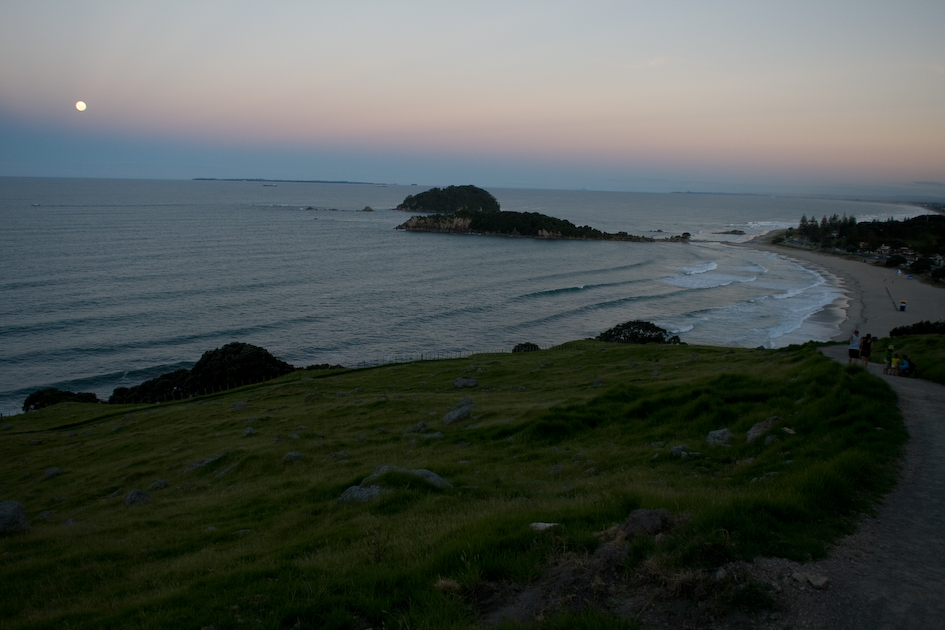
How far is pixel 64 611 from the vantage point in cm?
870

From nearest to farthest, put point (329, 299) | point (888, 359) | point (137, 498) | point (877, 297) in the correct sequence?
point (137, 498), point (888, 359), point (329, 299), point (877, 297)

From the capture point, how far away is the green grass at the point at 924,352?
2094cm

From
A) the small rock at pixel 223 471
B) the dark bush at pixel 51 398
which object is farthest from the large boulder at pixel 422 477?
the dark bush at pixel 51 398

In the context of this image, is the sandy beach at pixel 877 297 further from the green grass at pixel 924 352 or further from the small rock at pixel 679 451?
the small rock at pixel 679 451

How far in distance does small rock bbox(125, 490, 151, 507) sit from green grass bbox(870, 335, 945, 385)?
29125 millimetres

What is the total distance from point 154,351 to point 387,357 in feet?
73.8

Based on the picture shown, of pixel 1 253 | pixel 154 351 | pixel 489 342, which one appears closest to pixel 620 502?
pixel 489 342

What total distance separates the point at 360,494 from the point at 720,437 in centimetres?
1025

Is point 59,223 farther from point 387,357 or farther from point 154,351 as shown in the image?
point 387,357

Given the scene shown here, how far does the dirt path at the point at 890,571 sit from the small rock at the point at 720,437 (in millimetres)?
4482

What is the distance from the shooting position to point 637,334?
5206cm

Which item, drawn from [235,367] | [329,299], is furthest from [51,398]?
[329,299]

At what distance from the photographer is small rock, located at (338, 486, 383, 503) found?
13102 millimetres

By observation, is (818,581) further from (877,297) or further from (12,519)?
(877,297)
